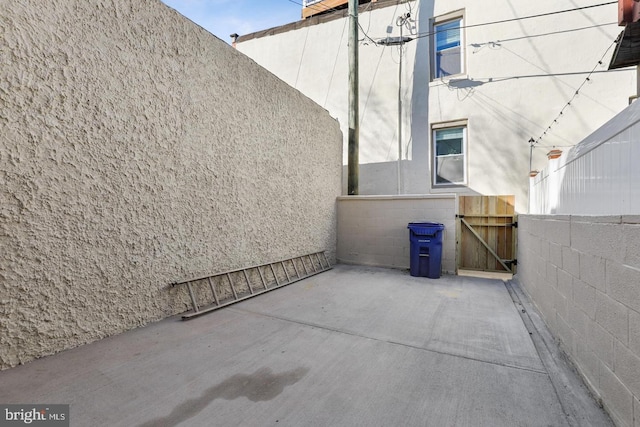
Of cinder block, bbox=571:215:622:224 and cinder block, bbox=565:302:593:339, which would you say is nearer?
cinder block, bbox=571:215:622:224

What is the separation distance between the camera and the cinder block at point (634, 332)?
1.36m

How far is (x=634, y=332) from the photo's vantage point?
1395 millimetres

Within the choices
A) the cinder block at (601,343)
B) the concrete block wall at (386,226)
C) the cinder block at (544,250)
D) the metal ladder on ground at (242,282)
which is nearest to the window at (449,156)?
the concrete block wall at (386,226)

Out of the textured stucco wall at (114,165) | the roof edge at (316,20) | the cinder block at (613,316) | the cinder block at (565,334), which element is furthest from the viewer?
the roof edge at (316,20)

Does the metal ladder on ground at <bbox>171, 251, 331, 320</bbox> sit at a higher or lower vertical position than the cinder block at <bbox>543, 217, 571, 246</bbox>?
lower

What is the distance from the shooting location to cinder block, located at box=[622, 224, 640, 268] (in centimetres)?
137

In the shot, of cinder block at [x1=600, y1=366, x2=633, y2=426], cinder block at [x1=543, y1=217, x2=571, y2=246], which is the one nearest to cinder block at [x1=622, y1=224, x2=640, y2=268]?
cinder block at [x1=600, y1=366, x2=633, y2=426]

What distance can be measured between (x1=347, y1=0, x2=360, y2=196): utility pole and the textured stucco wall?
3.09 metres

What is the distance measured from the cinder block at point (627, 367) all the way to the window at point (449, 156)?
5.74 m

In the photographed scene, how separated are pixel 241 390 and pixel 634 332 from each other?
2181 millimetres

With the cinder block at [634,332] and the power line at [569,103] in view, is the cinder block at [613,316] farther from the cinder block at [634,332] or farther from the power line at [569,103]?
the power line at [569,103]

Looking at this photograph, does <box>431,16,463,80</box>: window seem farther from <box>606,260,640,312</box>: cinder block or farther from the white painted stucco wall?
<box>606,260,640,312</box>: cinder block

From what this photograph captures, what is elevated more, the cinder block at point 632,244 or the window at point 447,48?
the window at point 447,48

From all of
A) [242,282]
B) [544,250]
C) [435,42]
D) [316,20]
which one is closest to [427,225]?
[544,250]
